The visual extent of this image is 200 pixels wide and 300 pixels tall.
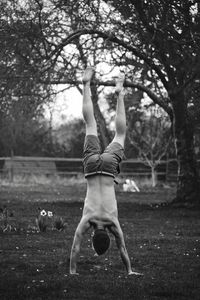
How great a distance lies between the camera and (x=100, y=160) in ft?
25.3

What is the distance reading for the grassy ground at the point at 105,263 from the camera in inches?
266

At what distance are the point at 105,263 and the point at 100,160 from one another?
195cm

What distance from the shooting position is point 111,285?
23.4 ft

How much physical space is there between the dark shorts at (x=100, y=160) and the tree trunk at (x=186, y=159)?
35.0 ft

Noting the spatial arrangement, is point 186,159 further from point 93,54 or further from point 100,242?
point 100,242

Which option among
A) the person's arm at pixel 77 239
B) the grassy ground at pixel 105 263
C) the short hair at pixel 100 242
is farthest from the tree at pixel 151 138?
the short hair at pixel 100 242

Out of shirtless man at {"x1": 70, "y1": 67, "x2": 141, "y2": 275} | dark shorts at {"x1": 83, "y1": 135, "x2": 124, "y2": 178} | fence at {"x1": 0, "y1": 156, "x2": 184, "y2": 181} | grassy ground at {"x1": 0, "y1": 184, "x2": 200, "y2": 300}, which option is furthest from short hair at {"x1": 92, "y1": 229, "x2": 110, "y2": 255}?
fence at {"x1": 0, "y1": 156, "x2": 184, "y2": 181}

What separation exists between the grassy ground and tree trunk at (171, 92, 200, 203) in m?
3.00

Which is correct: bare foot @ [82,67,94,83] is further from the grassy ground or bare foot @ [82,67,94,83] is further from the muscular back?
the grassy ground

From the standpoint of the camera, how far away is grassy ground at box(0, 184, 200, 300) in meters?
6.75

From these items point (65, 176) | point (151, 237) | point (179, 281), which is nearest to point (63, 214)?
point (151, 237)

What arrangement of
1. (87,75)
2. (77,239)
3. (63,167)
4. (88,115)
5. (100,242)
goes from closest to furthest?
(100,242)
(77,239)
(88,115)
(87,75)
(63,167)

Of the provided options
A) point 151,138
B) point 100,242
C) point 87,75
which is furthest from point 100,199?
point 151,138

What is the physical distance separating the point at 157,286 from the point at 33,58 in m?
11.4
